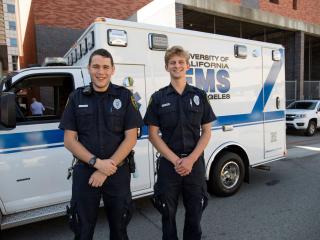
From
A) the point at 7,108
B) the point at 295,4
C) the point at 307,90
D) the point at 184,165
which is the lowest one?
the point at 184,165

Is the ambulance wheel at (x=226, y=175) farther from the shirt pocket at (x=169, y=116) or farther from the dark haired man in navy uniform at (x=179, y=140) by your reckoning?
the shirt pocket at (x=169, y=116)

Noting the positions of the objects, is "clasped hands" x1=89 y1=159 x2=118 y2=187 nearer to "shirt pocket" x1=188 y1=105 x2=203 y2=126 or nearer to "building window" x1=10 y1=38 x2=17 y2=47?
"shirt pocket" x1=188 y1=105 x2=203 y2=126

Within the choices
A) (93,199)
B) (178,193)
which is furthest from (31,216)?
(178,193)

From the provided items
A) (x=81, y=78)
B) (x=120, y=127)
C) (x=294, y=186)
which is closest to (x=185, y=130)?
(x=120, y=127)

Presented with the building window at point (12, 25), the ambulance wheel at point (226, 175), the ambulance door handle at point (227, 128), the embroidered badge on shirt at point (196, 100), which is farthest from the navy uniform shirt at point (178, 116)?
the building window at point (12, 25)

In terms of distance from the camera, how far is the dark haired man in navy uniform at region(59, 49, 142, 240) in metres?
2.45

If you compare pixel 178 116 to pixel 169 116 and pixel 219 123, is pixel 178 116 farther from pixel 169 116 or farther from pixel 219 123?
pixel 219 123

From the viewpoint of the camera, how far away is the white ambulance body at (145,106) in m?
3.50

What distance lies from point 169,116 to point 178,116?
0.27 ft

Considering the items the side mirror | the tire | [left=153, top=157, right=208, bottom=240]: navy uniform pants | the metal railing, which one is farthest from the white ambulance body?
the metal railing

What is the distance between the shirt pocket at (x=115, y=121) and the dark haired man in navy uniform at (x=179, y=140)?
0.43 meters

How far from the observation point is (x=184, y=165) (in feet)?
8.84

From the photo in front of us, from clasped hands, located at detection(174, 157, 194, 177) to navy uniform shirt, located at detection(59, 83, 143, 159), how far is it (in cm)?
53

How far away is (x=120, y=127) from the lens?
8.28 ft
